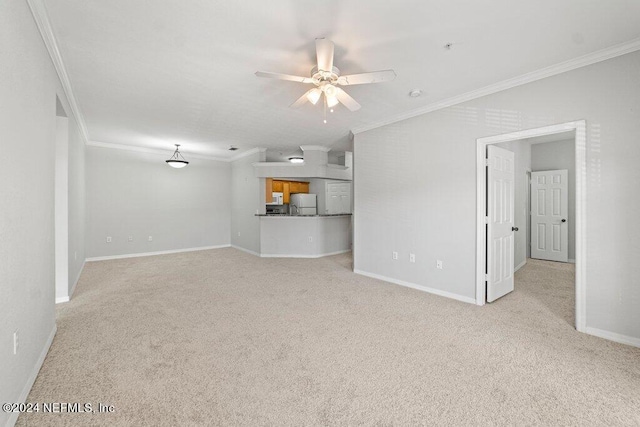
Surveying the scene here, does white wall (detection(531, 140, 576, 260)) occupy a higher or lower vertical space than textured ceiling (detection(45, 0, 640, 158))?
lower

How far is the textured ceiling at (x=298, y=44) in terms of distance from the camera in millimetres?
1903

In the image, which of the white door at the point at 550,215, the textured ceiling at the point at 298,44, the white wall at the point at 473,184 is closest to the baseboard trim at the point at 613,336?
the white wall at the point at 473,184

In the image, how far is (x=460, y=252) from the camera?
11.4 feet

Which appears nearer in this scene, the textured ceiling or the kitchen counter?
the textured ceiling

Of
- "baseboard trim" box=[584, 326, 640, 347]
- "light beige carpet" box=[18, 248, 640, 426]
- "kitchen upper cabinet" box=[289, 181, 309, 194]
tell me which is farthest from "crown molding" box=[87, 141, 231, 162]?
"baseboard trim" box=[584, 326, 640, 347]

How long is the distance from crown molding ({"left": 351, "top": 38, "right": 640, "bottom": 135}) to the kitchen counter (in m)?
3.15

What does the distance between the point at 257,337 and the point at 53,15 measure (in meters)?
2.95

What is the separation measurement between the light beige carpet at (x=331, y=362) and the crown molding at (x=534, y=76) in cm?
250

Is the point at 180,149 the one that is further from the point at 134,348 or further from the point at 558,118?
the point at 558,118

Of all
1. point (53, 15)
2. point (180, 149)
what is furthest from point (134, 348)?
point (180, 149)

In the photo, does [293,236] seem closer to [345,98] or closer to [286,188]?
[286,188]

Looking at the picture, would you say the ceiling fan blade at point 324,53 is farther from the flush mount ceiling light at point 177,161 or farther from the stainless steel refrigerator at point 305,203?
the stainless steel refrigerator at point 305,203

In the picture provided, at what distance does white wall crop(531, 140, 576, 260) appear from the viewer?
18.1 feet

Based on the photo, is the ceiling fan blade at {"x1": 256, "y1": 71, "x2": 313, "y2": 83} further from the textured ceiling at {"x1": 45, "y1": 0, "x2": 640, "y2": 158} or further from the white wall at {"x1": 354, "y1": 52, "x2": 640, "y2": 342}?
the white wall at {"x1": 354, "y1": 52, "x2": 640, "y2": 342}
